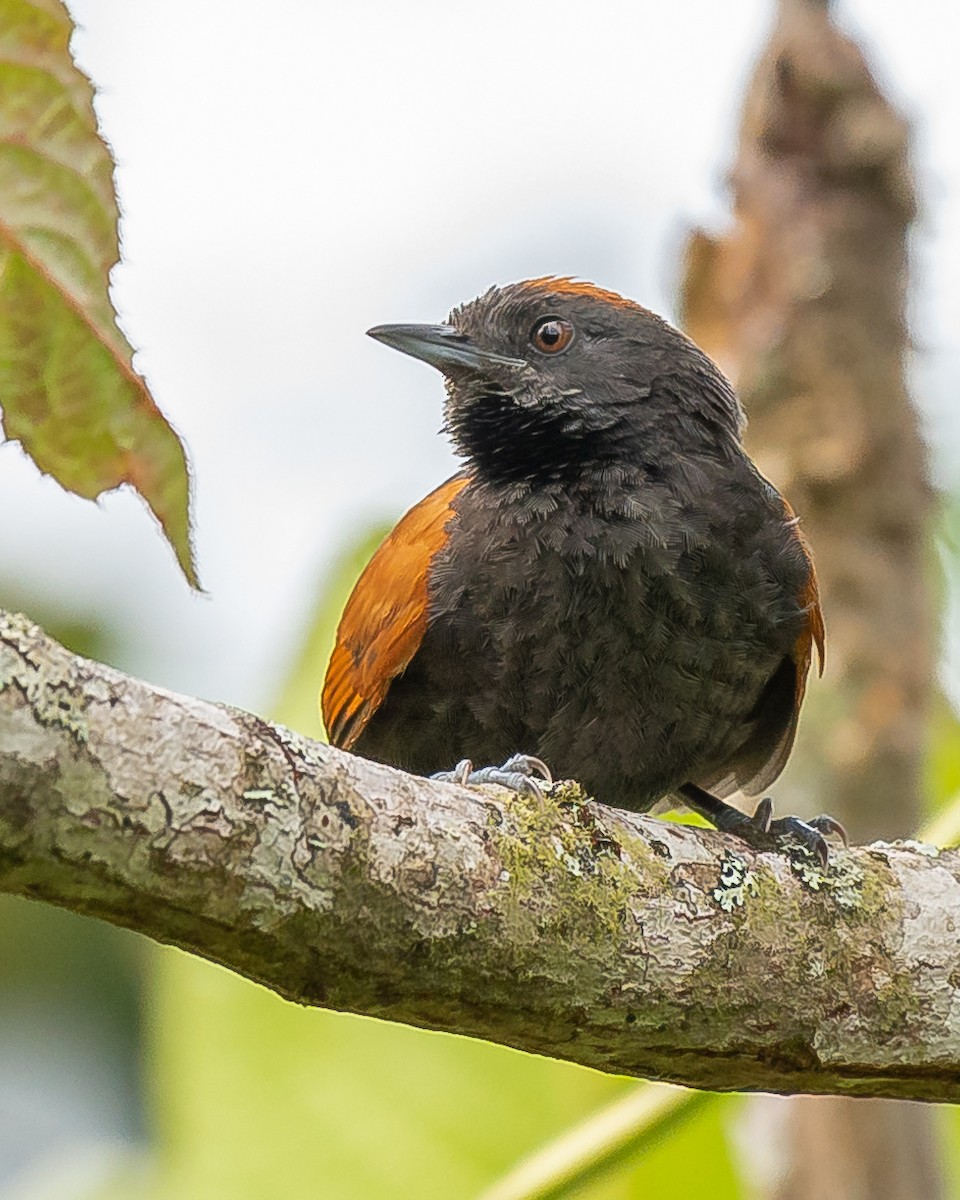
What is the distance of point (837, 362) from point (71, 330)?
171 inches

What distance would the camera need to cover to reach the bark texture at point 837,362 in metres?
5.55

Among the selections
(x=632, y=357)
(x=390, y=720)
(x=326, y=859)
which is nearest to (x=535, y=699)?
(x=390, y=720)

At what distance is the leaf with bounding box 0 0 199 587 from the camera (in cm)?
188

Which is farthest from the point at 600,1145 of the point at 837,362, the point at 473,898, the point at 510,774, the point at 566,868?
the point at 837,362

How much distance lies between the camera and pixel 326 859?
220 centimetres

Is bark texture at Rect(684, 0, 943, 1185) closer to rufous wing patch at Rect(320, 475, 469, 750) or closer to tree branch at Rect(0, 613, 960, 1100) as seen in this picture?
rufous wing patch at Rect(320, 475, 469, 750)

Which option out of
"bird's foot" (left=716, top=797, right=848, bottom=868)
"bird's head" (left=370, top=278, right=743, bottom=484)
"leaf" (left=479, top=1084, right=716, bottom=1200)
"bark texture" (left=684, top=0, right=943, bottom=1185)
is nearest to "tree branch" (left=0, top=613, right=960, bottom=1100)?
"bird's foot" (left=716, top=797, right=848, bottom=868)

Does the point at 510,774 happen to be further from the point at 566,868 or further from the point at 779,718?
the point at 779,718

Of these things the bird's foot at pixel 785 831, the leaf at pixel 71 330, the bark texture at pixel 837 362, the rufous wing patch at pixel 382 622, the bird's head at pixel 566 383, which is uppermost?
the bark texture at pixel 837 362

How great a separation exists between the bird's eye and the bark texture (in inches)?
70.9

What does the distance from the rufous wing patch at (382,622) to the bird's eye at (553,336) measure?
0.38 m

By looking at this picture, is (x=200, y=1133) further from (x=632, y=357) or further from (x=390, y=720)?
(x=632, y=357)

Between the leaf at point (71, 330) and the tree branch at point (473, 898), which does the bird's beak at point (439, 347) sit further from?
the leaf at point (71, 330)

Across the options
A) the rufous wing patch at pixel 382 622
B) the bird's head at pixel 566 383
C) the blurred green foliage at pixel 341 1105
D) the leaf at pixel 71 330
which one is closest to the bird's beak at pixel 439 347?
the bird's head at pixel 566 383
